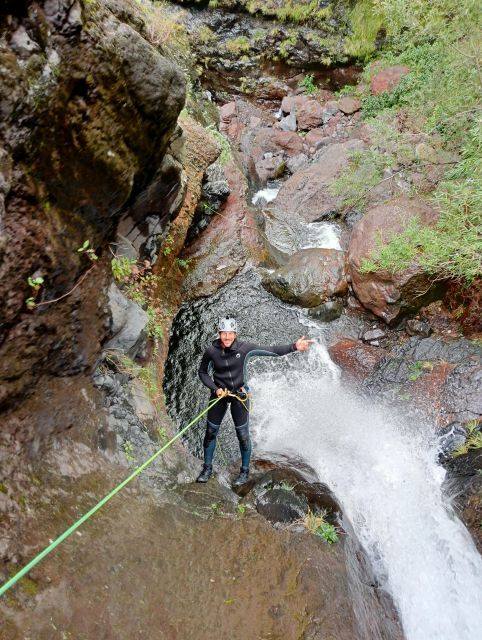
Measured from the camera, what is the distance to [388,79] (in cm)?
1251

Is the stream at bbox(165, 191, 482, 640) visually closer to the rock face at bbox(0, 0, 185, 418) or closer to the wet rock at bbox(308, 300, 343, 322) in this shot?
the wet rock at bbox(308, 300, 343, 322)

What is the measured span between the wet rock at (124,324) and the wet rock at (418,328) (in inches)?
207

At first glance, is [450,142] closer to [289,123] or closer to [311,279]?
[311,279]

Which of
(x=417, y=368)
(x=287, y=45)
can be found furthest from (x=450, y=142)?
(x=287, y=45)

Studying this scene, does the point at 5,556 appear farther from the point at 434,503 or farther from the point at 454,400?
the point at 454,400

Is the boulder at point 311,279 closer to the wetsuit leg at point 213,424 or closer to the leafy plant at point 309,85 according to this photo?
the wetsuit leg at point 213,424

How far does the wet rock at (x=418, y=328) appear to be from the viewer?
25.3 feet

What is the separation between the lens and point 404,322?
8.04 m

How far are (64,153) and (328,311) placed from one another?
244 inches

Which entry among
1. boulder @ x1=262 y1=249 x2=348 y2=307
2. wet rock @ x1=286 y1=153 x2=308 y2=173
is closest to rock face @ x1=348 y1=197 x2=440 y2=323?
boulder @ x1=262 y1=249 x2=348 y2=307

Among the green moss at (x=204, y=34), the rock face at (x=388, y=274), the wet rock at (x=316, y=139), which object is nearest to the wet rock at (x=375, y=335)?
the rock face at (x=388, y=274)

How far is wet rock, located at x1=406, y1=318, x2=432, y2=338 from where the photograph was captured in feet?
25.3

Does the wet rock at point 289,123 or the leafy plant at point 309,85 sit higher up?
the leafy plant at point 309,85

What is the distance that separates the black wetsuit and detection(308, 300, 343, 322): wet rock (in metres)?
3.83
